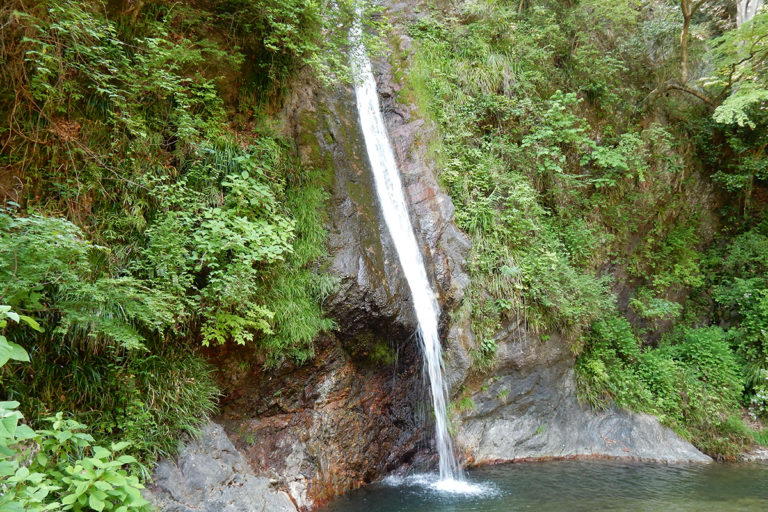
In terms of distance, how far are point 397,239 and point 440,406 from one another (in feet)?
8.31

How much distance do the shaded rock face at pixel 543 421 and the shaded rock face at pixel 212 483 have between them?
3.33m

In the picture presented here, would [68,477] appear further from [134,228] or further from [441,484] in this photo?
[441,484]

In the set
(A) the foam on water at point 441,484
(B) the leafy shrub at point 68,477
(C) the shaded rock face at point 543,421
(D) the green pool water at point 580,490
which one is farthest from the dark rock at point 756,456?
(B) the leafy shrub at point 68,477

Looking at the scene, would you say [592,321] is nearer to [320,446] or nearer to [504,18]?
[320,446]

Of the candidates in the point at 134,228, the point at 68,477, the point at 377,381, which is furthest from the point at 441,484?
the point at 134,228

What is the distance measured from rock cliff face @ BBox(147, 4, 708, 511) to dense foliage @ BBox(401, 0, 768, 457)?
46 cm

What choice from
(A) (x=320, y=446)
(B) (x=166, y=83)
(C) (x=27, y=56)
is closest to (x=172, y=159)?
(B) (x=166, y=83)

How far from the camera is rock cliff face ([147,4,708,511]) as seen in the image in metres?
4.62

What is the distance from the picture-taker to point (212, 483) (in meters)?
3.82

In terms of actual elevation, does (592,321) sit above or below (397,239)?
below

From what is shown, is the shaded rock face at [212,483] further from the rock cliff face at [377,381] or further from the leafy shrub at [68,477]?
the leafy shrub at [68,477]

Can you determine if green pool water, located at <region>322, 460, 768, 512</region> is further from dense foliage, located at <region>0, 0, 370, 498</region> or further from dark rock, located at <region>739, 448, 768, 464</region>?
dense foliage, located at <region>0, 0, 370, 498</region>

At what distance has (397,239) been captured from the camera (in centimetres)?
632

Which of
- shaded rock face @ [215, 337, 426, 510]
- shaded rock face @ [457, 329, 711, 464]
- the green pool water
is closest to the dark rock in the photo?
the green pool water
